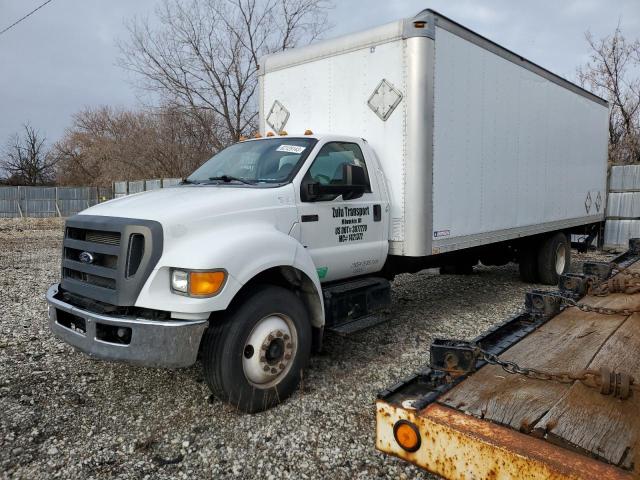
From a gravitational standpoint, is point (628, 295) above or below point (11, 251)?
above

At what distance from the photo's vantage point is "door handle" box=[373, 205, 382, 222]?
4.71m

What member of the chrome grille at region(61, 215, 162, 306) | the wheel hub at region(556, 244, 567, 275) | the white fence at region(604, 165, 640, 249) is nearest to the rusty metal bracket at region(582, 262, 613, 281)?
the chrome grille at region(61, 215, 162, 306)

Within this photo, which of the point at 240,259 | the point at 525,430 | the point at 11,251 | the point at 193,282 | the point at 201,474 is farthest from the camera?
the point at 11,251

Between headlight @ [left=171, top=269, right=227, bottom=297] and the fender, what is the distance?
3cm

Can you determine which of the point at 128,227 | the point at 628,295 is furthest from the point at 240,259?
the point at 628,295

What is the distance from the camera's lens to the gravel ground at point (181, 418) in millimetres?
2939

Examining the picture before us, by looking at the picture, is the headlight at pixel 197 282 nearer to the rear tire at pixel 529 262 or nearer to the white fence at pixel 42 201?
the rear tire at pixel 529 262

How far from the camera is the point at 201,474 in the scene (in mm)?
2879

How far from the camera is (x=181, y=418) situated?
3512mm

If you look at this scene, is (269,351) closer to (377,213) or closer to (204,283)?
(204,283)

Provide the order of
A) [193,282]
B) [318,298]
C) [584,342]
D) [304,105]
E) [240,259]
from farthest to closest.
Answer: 1. [304,105]
2. [318,298]
3. [240,259]
4. [193,282]
5. [584,342]

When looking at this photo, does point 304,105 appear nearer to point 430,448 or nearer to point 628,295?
point 628,295

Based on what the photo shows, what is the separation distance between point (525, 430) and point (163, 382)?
10.4ft

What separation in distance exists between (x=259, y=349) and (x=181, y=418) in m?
0.77
